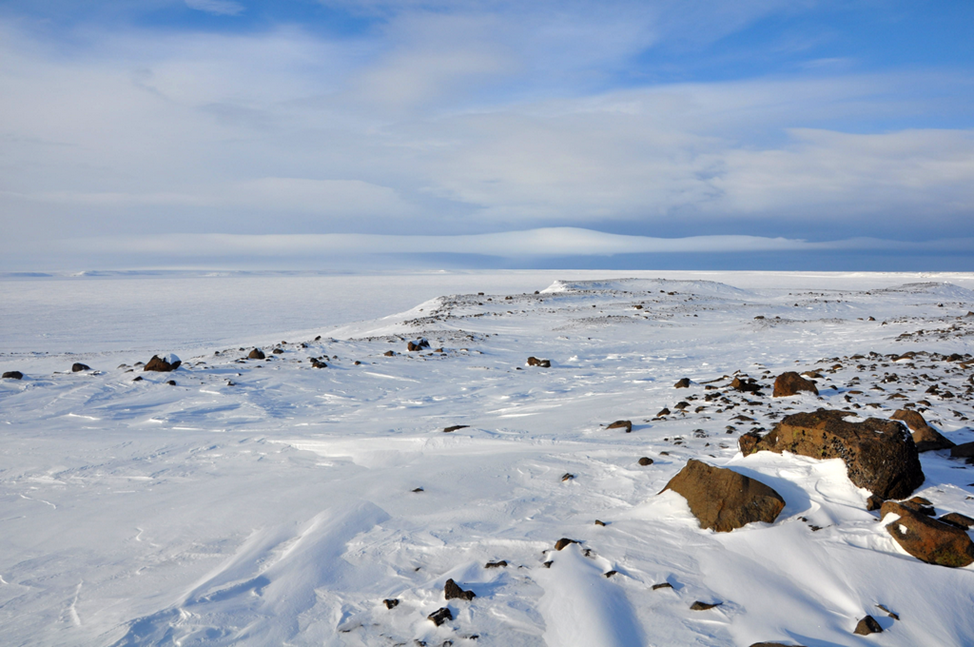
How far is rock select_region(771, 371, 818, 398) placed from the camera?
6.80 meters

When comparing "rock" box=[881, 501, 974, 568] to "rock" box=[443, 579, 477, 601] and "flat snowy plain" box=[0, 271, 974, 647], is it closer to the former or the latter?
"flat snowy plain" box=[0, 271, 974, 647]

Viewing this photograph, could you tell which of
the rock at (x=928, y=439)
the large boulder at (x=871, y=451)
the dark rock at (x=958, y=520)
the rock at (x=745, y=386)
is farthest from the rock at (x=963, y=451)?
the rock at (x=745, y=386)

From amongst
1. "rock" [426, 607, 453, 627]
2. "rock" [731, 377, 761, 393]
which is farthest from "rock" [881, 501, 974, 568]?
"rock" [731, 377, 761, 393]

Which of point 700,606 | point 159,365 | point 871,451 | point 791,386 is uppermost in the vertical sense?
point 871,451

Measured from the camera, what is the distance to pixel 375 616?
299 cm

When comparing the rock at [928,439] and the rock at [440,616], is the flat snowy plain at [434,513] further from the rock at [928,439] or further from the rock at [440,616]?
the rock at [928,439]

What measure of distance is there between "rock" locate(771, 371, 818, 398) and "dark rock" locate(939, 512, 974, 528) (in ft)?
12.5

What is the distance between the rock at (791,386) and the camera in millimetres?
6797

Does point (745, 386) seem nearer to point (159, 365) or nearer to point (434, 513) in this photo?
point (434, 513)

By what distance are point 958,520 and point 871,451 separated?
616 mm

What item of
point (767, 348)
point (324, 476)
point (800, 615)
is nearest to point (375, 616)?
point (800, 615)

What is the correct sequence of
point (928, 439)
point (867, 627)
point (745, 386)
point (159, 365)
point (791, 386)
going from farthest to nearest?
point (159, 365) < point (745, 386) < point (791, 386) < point (928, 439) < point (867, 627)

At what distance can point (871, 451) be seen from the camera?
3.63 metres

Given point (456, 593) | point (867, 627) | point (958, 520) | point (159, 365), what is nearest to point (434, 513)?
point (456, 593)
